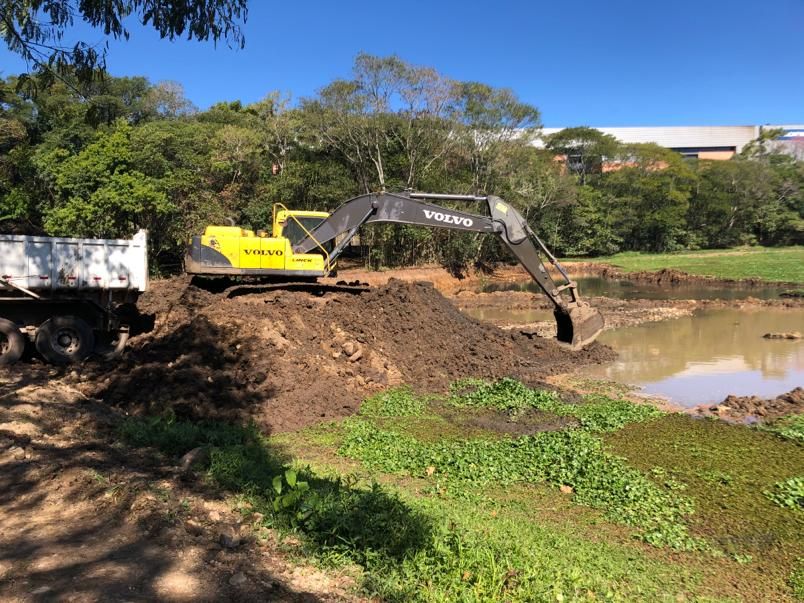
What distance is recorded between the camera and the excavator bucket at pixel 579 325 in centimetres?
1533

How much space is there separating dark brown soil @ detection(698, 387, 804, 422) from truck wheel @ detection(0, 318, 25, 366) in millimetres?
12868

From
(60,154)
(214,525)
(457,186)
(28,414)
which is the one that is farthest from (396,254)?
(214,525)

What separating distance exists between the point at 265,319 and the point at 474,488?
6.43 m

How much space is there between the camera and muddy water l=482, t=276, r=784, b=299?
100 ft

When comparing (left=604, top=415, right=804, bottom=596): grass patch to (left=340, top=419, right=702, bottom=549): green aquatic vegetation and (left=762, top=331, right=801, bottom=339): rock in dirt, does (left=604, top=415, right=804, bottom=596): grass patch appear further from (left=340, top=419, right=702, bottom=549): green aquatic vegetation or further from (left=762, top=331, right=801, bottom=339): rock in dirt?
(left=762, top=331, right=801, bottom=339): rock in dirt

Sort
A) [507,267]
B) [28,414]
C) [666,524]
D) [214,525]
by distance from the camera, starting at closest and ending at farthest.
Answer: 1. [214,525]
2. [666,524]
3. [28,414]
4. [507,267]

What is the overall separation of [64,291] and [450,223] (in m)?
8.57

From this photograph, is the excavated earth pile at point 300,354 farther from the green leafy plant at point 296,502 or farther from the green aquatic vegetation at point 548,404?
the green leafy plant at point 296,502

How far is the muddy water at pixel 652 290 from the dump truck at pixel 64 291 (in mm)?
25503

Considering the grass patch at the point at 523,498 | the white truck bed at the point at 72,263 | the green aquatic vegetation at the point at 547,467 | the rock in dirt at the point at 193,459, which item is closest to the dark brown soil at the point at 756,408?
the grass patch at the point at 523,498

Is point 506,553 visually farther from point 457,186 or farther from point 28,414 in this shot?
point 457,186

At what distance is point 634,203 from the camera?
5484 cm

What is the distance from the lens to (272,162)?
36.2 m

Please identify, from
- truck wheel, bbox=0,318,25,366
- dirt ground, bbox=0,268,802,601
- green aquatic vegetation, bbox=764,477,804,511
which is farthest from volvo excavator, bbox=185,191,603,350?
green aquatic vegetation, bbox=764,477,804,511
